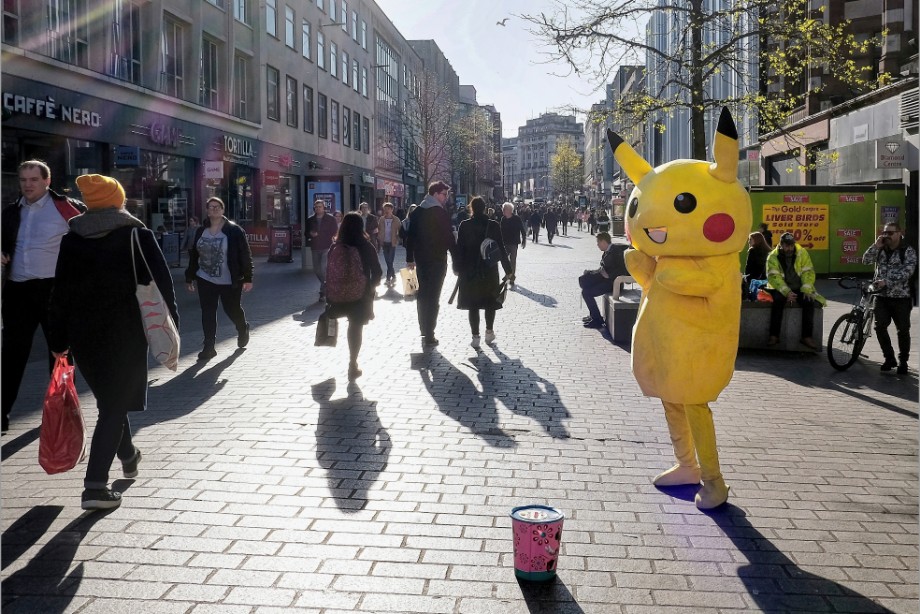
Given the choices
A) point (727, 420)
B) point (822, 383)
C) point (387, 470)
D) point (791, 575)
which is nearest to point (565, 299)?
point (822, 383)

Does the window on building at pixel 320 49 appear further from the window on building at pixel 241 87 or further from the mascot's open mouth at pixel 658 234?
the mascot's open mouth at pixel 658 234

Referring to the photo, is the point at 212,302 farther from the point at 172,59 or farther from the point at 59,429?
the point at 172,59

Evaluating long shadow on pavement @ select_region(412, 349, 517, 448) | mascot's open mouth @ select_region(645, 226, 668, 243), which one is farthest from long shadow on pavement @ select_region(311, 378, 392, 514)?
mascot's open mouth @ select_region(645, 226, 668, 243)

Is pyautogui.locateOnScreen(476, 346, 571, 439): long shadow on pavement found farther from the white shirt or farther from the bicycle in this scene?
the white shirt

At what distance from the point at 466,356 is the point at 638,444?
411 centimetres

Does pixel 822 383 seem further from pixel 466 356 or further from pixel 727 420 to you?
pixel 466 356

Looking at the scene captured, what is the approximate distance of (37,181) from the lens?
6461mm

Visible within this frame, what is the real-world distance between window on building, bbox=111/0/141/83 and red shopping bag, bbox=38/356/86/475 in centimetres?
1991

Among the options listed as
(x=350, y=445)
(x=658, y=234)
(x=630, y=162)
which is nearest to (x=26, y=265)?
(x=350, y=445)

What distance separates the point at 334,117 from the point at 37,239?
1571 inches

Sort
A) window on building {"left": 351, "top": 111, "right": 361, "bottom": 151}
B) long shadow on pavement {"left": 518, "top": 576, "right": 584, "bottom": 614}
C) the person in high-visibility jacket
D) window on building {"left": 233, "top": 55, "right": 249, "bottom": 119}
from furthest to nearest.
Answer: window on building {"left": 351, "top": 111, "right": 361, "bottom": 151} < window on building {"left": 233, "top": 55, "right": 249, "bottom": 119} < the person in high-visibility jacket < long shadow on pavement {"left": 518, "top": 576, "right": 584, "bottom": 614}

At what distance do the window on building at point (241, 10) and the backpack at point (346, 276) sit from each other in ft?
80.8

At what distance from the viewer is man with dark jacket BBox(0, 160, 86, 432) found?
6637 millimetres

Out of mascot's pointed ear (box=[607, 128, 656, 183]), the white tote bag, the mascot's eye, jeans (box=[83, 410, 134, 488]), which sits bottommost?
jeans (box=[83, 410, 134, 488])
